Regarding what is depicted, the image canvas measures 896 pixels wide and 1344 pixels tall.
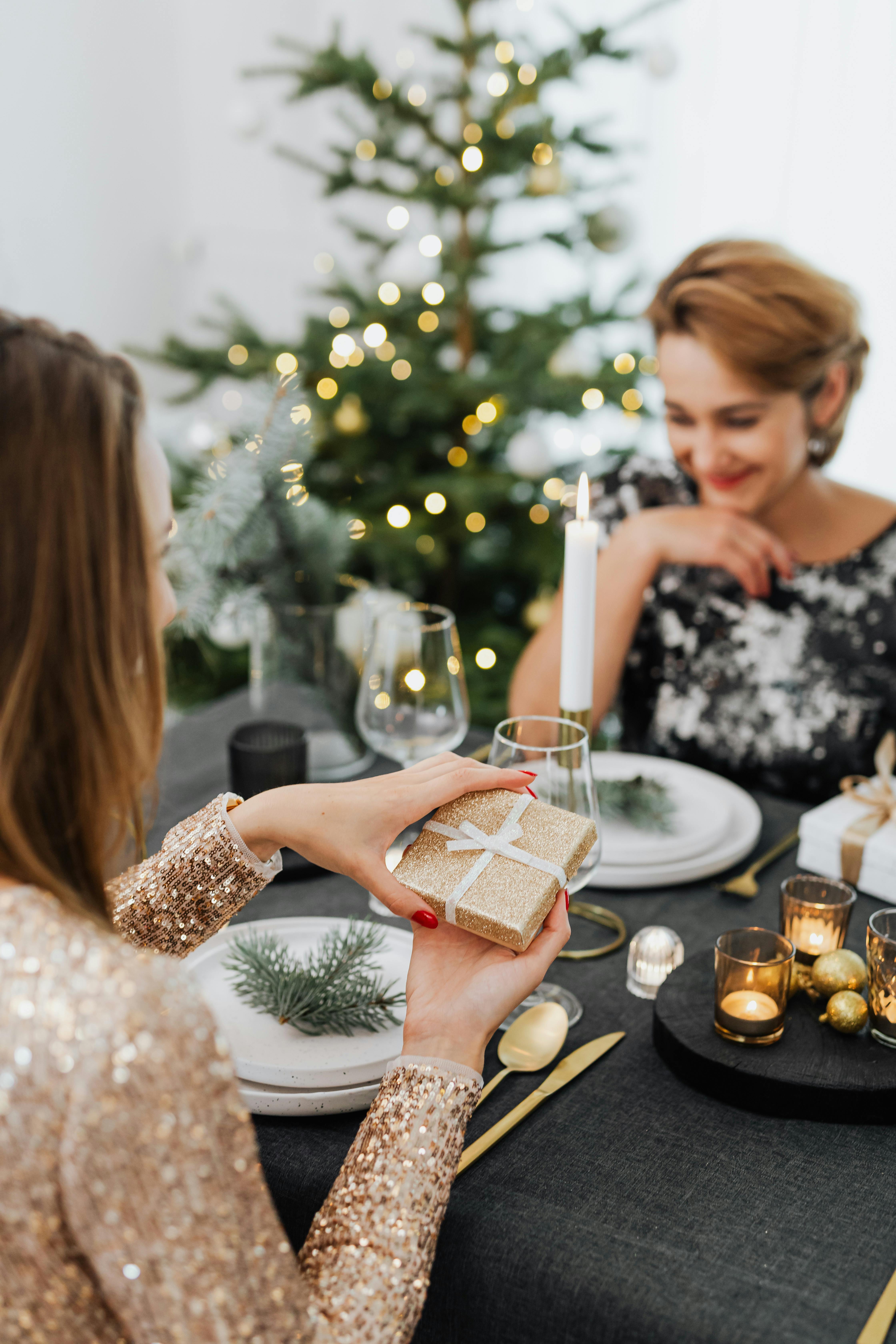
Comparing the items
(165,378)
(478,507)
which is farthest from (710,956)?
(165,378)

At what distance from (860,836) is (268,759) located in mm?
597

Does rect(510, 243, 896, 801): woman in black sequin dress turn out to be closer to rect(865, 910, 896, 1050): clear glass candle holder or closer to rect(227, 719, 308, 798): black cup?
rect(227, 719, 308, 798): black cup

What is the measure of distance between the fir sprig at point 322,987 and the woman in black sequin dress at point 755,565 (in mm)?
808

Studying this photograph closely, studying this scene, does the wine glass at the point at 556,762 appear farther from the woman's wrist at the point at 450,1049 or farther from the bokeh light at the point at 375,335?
the bokeh light at the point at 375,335

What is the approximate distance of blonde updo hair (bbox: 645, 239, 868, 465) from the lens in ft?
4.94

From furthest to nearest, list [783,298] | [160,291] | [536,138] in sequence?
[160,291], [536,138], [783,298]

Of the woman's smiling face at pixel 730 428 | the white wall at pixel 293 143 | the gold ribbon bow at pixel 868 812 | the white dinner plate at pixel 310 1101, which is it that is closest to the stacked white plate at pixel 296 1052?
the white dinner plate at pixel 310 1101

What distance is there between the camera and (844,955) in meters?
0.84

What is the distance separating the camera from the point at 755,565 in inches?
63.2

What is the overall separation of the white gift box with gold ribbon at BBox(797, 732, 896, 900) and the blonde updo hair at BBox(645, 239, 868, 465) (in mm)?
632

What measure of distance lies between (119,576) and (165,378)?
10.9ft

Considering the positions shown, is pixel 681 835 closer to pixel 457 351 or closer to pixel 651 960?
pixel 651 960

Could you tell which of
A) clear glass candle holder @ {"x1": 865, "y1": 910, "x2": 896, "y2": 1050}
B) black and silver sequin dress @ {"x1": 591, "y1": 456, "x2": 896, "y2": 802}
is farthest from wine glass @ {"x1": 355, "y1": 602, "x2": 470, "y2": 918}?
black and silver sequin dress @ {"x1": 591, "y1": 456, "x2": 896, "y2": 802}

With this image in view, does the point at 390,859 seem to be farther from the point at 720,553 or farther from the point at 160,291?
the point at 160,291
